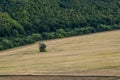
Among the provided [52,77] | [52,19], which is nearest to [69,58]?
[52,77]

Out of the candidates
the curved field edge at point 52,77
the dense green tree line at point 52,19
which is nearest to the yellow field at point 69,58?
the curved field edge at point 52,77

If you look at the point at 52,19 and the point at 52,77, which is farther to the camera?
the point at 52,19

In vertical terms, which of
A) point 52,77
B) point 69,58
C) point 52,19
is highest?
point 52,19

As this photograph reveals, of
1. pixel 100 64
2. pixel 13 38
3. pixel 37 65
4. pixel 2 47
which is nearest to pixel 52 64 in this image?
pixel 37 65

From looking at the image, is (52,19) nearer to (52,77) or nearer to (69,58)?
(69,58)

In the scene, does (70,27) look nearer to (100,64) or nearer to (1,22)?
(1,22)

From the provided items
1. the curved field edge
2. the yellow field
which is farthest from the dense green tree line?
the curved field edge

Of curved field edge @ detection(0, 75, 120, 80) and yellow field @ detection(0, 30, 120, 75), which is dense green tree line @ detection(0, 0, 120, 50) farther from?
curved field edge @ detection(0, 75, 120, 80)
